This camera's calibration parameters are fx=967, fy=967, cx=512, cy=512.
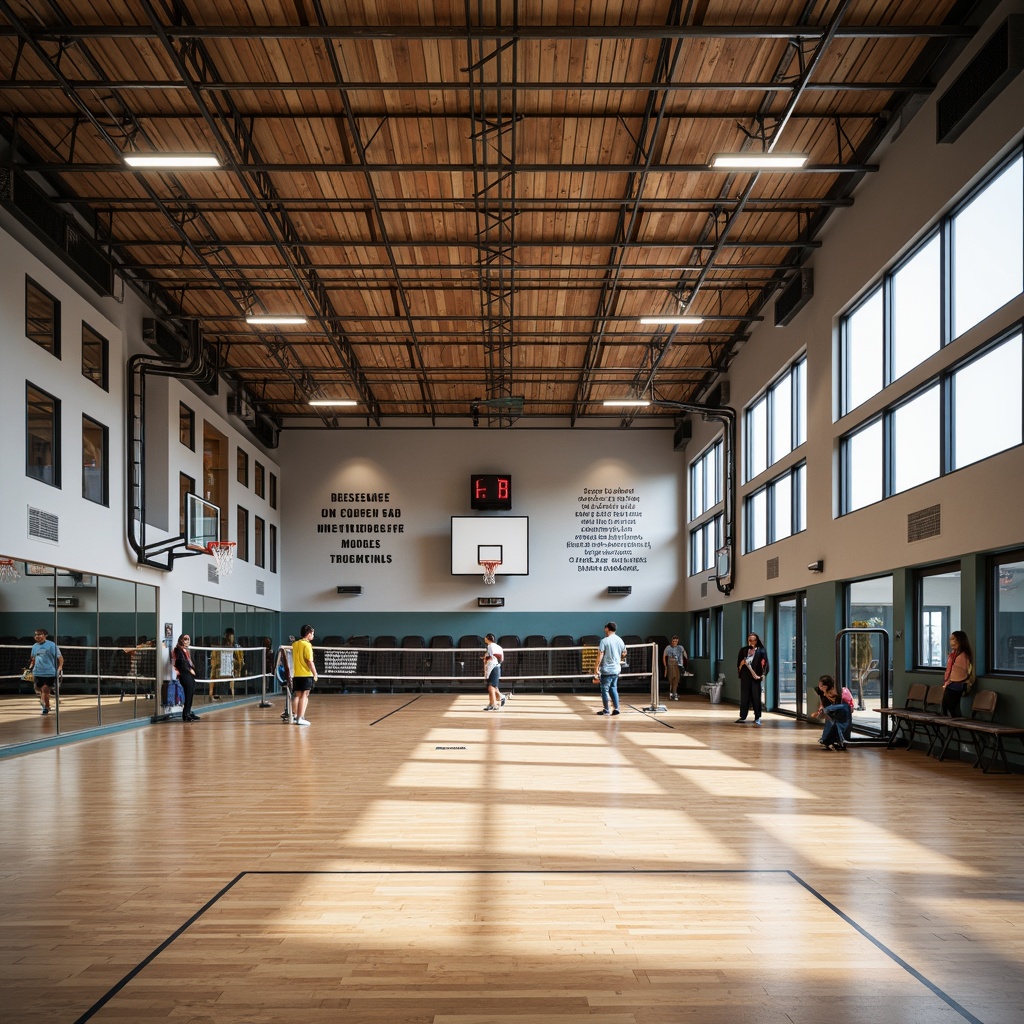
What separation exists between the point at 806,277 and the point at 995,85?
6.30 meters

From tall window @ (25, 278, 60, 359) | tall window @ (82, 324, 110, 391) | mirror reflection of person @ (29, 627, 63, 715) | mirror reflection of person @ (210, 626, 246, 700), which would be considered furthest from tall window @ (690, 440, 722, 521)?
mirror reflection of person @ (29, 627, 63, 715)

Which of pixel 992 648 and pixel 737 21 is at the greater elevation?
pixel 737 21

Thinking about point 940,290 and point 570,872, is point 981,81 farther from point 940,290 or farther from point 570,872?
point 570,872

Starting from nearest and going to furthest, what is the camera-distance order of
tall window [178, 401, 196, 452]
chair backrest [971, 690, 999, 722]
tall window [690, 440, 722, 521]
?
1. chair backrest [971, 690, 999, 722]
2. tall window [178, 401, 196, 452]
3. tall window [690, 440, 722, 521]

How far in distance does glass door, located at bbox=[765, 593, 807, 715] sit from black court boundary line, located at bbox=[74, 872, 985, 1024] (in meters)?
11.5

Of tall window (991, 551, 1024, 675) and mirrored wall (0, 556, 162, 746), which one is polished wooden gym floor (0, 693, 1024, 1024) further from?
mirrored wall (0, 556, 162, 746)

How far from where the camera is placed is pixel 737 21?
10.0 meters

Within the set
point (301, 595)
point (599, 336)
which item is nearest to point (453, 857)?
point (599, 336)

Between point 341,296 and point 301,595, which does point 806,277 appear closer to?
point 341,296

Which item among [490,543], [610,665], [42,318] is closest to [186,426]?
[42,318]

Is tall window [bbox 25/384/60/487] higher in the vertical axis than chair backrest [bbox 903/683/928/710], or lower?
higher

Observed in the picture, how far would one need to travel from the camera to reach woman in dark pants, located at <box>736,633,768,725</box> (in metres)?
15.5

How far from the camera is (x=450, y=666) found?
25.8 meters

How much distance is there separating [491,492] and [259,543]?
632 cm
